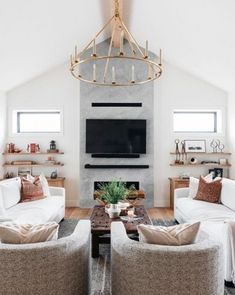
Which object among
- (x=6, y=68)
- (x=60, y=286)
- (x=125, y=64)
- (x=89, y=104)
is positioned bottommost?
(x=60, y=286)

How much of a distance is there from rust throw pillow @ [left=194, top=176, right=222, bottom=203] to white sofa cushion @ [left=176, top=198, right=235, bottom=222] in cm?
12

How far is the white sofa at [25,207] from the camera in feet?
12.4

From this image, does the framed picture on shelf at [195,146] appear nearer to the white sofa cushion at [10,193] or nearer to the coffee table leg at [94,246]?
the coffee table leg at [94,246]

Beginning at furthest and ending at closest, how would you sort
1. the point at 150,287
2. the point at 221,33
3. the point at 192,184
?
the point at 192,184
the point at 221,33
the point at 150,287

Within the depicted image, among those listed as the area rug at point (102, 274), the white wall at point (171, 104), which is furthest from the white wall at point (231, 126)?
the area rug at point (102, 274)

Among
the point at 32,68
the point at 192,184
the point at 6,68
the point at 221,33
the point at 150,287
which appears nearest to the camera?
the point at 150,287

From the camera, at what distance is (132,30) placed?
5.94 meters

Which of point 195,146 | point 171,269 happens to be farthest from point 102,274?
point 195,146

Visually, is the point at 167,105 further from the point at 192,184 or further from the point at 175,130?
the point at 192,184

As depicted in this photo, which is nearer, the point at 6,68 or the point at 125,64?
the point at 6,68

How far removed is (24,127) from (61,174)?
1.42 metres

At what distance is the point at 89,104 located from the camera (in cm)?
653

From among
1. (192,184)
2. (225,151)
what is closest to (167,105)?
(225,151)

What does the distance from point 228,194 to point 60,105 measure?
4.11 metres
